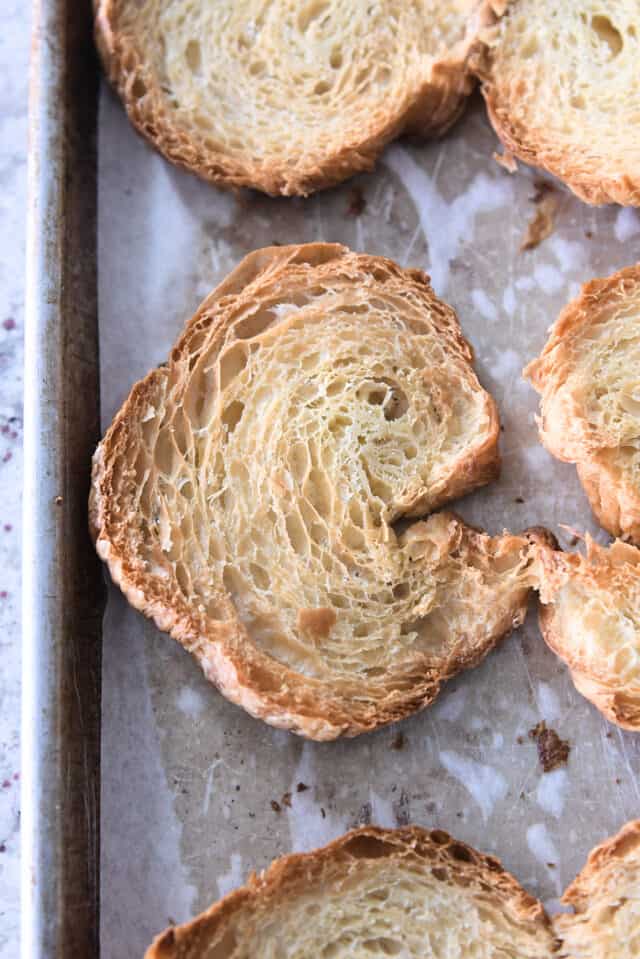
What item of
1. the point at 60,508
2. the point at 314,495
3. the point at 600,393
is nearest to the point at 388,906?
the point at 314,495

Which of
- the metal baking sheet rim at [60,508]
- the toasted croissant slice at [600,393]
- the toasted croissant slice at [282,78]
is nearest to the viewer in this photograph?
the metal baking sheet rim at [60,508]

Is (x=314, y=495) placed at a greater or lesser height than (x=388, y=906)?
greater

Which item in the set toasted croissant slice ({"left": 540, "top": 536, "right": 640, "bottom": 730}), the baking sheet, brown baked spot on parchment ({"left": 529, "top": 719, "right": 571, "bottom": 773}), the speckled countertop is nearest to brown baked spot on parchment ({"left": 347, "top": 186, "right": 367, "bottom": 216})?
the baking sheet

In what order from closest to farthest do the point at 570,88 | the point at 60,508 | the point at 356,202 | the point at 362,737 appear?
the point at 60,508
the point at 362,737
the point at 570,88
the point at 356,202

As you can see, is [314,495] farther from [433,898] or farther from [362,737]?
[433,898]

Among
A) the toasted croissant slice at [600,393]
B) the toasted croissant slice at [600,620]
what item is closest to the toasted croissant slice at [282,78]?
the toasted croissant slice at [600,393]

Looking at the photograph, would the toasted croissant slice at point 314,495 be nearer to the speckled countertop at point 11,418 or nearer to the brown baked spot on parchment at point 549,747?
the brown baked spot on parchment at point 549,747
